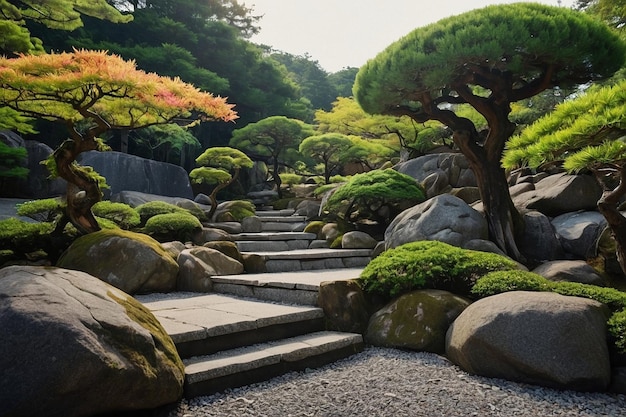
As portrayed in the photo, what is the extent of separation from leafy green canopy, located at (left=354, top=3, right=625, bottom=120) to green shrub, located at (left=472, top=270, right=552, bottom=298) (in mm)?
3443

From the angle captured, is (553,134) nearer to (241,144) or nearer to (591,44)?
(591,44)

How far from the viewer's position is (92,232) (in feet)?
20.5

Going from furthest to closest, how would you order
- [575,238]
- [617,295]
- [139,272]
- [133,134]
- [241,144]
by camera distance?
1. [133,134]
2. [241,144]
3. [575,238]
4. [139,272]
5. [617,295]

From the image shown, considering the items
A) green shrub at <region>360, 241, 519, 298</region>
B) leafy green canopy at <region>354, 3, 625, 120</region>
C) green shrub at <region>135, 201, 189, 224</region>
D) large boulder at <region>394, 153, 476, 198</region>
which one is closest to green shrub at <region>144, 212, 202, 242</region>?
green shrub at <region>135, 201, 189, 224</region>

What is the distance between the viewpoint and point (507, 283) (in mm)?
4309

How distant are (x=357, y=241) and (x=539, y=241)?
127 inches

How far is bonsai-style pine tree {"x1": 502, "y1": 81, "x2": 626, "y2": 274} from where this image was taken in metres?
3.76

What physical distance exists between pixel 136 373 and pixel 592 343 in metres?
3.28

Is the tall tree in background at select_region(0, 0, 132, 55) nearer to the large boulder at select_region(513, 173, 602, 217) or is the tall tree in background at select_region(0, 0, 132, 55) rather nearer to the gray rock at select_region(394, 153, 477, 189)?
the gray rock at select_region(394, 153, 477, 189)

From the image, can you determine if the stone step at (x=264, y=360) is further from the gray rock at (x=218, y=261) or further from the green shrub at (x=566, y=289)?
the gray rock at (x=218, y=261)

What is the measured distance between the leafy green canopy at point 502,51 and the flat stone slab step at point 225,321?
4.22 meters

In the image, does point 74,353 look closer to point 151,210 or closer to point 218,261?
point 218,261

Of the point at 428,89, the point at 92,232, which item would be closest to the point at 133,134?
the point at 92,232

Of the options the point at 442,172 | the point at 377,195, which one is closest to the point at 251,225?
the point at 377,195
